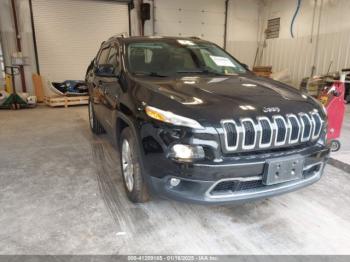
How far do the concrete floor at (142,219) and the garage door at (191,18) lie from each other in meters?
8.09

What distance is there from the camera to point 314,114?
2012mm

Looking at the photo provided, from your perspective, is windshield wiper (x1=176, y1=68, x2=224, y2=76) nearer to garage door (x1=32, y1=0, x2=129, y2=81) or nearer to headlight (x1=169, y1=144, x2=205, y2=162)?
headlight (x1=169, y1=144, x2=205, y2=162)

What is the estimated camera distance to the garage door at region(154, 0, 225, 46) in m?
9.94

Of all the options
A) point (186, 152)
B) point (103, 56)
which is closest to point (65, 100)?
point (103, 56)

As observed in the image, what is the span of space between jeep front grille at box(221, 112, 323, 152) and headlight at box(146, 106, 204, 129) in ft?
0.61

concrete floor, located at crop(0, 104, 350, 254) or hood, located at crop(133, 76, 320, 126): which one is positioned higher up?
hood, located at crop(133, 76, 320, 126)

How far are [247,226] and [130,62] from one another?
178 cm

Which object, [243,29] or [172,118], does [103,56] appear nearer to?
[172,118]

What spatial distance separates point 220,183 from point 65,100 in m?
6.91

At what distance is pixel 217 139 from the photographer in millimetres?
1683

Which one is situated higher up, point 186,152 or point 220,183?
point 186,152

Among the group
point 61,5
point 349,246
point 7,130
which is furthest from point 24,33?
point 349,246

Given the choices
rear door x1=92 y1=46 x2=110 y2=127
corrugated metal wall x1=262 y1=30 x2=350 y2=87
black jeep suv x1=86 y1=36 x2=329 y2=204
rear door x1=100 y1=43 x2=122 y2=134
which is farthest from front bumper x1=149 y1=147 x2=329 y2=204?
corrugated metal wall x1=262 y1=30 x2=350 y2=87

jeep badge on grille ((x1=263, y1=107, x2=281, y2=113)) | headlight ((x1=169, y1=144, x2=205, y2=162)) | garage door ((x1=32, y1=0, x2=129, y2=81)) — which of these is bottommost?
headlight ((x1=169, y1=144, x2=205, y2=162))
